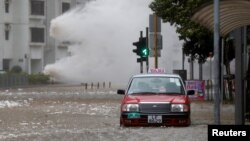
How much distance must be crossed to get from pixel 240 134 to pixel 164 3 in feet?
82.6

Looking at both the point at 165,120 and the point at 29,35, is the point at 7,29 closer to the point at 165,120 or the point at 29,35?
the point at 29,35

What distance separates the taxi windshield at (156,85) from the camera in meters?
19.5

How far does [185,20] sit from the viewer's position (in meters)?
31.1

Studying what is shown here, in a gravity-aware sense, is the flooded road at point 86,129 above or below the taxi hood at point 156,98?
below


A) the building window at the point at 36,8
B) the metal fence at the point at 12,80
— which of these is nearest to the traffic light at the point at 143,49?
the metal fence at the point at 12,80

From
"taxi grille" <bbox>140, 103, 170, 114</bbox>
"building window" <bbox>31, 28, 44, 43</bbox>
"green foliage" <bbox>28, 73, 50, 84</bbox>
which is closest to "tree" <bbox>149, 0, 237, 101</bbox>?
"taxi grille" <bbox>140, 103, 170, 114</bbox>

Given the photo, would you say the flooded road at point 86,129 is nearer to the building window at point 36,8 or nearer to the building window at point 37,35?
the building window at point 37,35

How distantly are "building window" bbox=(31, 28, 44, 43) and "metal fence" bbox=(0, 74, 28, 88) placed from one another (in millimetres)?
16534

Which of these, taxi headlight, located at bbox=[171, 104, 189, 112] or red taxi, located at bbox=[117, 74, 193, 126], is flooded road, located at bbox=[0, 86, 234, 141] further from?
taxi headlight, located at bbox=[171, 104, 189, 112]

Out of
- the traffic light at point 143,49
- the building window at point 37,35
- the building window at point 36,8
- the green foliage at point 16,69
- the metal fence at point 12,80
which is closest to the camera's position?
the traffic light at point 143,49

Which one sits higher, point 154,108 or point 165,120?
point 154,108

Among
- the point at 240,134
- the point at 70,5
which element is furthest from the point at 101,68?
the point at 240,134

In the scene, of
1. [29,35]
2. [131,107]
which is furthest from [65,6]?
[131,107]

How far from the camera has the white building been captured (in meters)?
85.3
